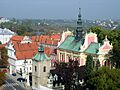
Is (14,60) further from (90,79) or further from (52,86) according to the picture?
(90,79)

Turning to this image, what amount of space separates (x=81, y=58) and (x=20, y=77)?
40.8 ft

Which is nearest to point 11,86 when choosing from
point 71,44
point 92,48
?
point 71,44

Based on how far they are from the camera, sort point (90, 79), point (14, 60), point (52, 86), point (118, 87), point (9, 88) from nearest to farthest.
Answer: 1. point (118, 87)
2. point (90, 79)
3. point (52, 86)
4. point (9, 88)
5. point (14, 60)

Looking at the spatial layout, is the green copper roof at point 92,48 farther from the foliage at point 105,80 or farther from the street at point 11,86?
the foliage at point 105,80

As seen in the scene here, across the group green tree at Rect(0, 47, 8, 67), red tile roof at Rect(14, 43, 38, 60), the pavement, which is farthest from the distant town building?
green tree at Rect(0, 47, 8, 67)

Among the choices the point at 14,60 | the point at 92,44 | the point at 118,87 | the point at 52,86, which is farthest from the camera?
the point at 14,60

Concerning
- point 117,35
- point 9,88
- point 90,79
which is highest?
point 117,35

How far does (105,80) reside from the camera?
41094 millimetres

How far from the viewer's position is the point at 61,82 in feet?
164

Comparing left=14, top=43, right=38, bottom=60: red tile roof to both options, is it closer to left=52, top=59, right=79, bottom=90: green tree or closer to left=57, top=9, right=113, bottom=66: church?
left=57, top=9, right=113, bottom=66: church

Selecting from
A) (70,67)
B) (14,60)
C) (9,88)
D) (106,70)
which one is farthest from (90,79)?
(14,60)

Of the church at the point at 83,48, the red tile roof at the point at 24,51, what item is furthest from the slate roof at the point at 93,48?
the red tile roof at the point at 24,51

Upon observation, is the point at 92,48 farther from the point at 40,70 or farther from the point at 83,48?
the point at 40,70

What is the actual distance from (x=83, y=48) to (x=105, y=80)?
77.4 ft
